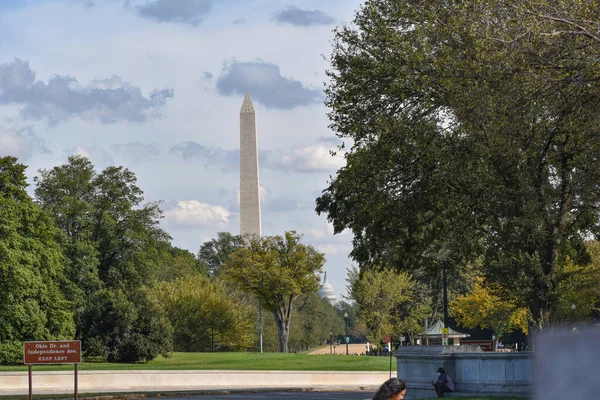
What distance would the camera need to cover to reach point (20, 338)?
49594 millimetres

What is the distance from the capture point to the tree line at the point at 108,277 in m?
50.0

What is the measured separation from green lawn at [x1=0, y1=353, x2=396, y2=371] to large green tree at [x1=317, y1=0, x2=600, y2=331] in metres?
17.6

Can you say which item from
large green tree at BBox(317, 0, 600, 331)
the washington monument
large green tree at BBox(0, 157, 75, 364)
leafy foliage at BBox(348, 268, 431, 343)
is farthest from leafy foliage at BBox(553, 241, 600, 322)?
the washington monument

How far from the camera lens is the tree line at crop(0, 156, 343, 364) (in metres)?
50.0

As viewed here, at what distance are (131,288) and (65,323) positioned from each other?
11583mm

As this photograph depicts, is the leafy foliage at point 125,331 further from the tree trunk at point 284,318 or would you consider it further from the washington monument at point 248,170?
the washington monument at point 248,170

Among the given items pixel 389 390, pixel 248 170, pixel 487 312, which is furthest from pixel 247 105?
pixel 389 390

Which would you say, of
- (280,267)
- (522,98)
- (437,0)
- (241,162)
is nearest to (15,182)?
(280,267)

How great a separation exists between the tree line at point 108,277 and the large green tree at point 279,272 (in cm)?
10

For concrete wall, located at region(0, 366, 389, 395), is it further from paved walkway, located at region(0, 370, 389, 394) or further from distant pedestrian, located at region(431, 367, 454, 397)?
distant pedestrian, located at region(431, 367, 454, 397)

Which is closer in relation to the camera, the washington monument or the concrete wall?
the concrete wall

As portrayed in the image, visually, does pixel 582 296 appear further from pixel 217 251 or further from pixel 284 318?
pixel 217 251

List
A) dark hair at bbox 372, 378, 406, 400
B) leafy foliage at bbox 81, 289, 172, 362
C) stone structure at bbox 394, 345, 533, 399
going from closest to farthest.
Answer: dark hair at bbox 372, 378, 406, 400 < stone structure at bbox 394, 345, 533, 399 < leafy foliage at bbox 81, 289, 172, 362

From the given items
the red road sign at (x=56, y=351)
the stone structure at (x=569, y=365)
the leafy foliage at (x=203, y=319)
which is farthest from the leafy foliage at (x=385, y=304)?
the stone structure at (x=569, y=365)
